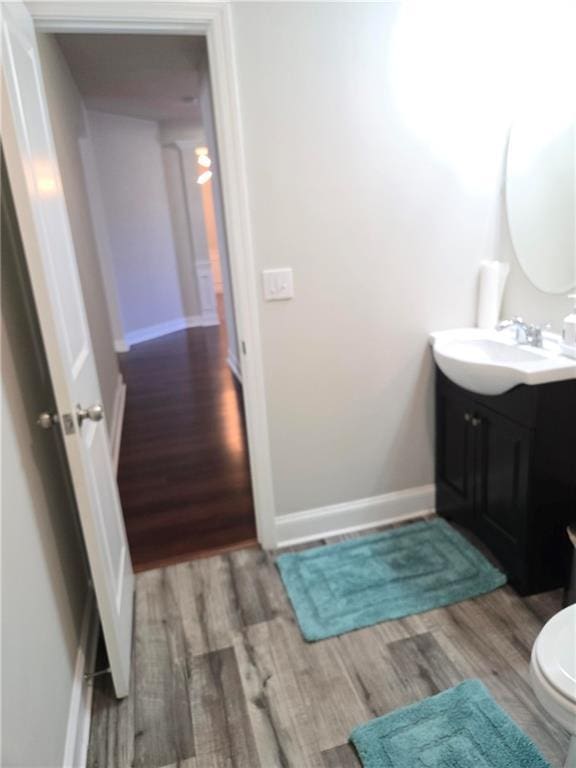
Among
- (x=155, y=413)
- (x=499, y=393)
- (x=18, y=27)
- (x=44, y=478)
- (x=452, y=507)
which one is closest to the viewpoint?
(x=18, y=27)

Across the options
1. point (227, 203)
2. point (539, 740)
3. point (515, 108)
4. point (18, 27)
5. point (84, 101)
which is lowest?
point (539, 740)

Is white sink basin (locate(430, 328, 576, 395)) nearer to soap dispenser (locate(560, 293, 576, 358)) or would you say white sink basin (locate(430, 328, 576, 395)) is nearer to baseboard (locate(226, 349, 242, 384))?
soap dispenser (locate(560, 293, 576, 358))

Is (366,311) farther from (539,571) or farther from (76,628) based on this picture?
(76,628)

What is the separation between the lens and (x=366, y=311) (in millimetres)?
2041

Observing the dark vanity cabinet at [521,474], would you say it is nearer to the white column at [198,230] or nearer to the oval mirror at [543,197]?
the oval mirror at [543,197]

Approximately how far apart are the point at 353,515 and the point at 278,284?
1.09 metres

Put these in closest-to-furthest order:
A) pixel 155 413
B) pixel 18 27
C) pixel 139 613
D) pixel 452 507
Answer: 1. pixel 18 27
2. pixel 139 613
3. pixel 452 507
4. pixel 155 413

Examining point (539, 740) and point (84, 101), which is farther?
point (84, 101)

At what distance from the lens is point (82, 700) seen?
1475 mm

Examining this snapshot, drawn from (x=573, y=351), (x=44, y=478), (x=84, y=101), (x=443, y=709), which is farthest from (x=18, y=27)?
(x=84, y=101)

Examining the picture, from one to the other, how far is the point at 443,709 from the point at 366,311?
54.1 inches

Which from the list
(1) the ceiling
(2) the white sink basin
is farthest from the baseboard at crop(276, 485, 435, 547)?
(1) the ceiling

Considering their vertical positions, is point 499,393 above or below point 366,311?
below

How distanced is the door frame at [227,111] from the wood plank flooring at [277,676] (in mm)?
558
